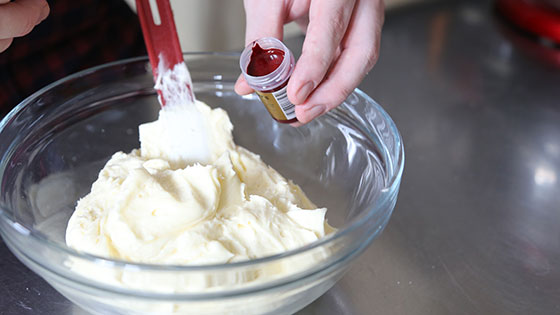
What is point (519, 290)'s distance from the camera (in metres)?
1.00

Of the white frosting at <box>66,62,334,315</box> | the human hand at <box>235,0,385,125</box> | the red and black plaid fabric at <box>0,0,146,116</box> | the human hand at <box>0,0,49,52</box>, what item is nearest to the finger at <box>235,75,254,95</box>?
the human hand at <box>235,0,385,125</box>

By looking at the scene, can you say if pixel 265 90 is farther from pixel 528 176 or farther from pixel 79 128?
pixel 528 176

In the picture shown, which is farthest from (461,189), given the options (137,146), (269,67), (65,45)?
(65,45)

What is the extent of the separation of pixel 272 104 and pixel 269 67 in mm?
63

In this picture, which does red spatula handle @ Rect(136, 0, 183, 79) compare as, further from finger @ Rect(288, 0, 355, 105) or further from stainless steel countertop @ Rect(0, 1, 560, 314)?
stainless steel countertop @ Rect(0, 1, 560, 314)

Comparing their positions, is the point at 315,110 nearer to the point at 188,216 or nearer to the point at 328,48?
the point at 328,48

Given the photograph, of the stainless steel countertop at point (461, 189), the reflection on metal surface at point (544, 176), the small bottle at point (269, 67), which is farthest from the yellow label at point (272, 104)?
the reflection on metal surface at point (544, 176)

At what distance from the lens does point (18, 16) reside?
88 cm

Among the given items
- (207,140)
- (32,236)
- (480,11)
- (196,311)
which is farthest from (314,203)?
(480,11)

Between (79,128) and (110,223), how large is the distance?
14.1 inches

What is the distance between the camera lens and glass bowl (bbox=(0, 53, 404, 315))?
69 cm

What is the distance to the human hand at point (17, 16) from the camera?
866 millimetres

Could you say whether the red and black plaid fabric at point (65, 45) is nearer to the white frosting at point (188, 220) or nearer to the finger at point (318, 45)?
the white frosting at point (188, 220)

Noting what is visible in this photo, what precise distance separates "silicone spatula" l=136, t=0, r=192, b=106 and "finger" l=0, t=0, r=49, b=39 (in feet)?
0.54
